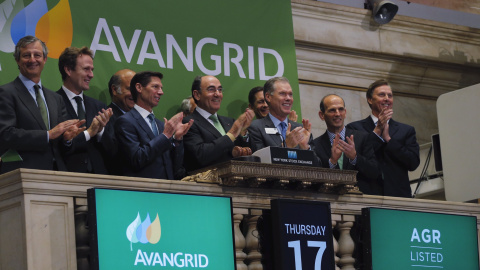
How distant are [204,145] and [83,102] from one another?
931 millimetres

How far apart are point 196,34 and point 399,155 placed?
7.06ft

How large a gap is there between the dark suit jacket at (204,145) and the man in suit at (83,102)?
23.5 inches

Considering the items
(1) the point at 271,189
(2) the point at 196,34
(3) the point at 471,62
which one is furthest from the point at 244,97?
(3) the point at 471,62

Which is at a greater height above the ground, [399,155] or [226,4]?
[226,4]

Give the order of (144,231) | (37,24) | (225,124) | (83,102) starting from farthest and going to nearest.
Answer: (37,24) < (225,124) < (83,102) < (144,231)

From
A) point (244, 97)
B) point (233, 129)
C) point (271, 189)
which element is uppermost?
point (244, 97)

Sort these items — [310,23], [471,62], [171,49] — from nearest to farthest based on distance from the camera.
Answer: [171,49], [310,23], [471,62]

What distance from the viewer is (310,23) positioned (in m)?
11.4

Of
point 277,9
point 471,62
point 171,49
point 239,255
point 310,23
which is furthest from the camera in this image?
point 471,62

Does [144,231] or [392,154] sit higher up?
[392,154]

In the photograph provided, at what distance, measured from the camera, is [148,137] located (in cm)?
737

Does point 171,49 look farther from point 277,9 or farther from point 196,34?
point 277,9

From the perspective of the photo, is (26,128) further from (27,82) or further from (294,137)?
(294,137)

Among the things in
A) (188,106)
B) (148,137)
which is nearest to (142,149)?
(148,137)
